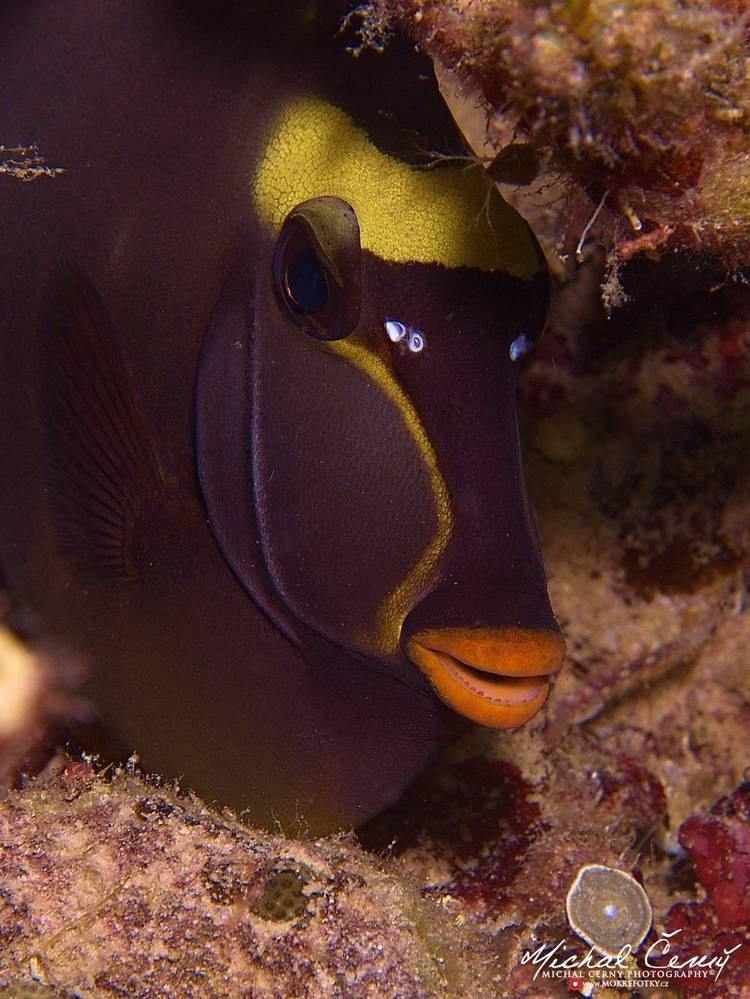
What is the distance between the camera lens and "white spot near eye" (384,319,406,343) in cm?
166

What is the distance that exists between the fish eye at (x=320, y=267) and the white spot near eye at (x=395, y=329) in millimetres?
68

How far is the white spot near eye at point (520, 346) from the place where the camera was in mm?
1763

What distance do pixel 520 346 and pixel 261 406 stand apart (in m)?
0.59

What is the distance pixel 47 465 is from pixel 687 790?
250 cm

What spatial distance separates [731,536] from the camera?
119 inches

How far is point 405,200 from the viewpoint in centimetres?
164

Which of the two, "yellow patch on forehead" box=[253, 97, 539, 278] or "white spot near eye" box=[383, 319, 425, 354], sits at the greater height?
"yellow patch on forehead" box=[253, 97, 539, 278]

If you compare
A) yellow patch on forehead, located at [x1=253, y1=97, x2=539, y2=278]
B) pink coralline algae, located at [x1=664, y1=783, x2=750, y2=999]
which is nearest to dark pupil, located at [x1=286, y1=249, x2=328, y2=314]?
yellow patch on forehead, located at [x1=253, y1=97, x2=539, y2=278]

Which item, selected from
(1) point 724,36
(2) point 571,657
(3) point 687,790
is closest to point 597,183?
(1) point 724,36

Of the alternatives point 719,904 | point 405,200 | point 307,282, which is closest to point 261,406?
Answer: point 307,282

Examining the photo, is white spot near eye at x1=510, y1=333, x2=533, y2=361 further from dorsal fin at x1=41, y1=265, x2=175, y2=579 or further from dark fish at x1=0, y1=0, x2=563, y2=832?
dorsal fin at x1=41, y1=265, x2=175, y2=579

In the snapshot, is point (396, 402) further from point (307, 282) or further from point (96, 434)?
point (96, 434)

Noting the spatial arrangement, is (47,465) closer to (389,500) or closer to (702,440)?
(389,500)

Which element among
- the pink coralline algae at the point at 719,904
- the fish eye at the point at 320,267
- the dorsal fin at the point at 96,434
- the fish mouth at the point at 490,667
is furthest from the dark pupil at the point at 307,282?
the pink coralline algae at the point at 719,904
